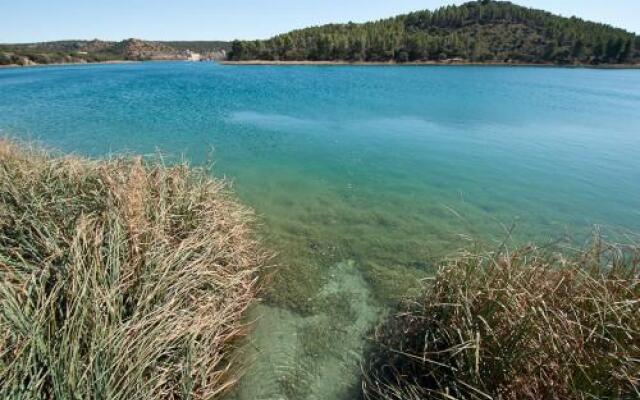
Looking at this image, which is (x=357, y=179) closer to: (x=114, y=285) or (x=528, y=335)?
(x=528, y=335)

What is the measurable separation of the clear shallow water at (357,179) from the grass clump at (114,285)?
1.02 m

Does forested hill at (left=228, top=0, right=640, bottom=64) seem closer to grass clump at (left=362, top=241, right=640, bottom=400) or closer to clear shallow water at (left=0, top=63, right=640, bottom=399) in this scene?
clear shallow water at (left=0, top=63, right=640, bottom=399)

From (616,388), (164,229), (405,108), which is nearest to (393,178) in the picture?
(164,229)

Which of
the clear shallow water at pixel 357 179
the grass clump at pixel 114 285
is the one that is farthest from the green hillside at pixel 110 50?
the grass clump at pixel 114 285

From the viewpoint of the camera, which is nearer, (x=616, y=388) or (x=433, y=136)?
(x=616, y=388)

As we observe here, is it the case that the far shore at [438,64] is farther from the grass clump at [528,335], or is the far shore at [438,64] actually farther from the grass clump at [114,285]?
the grass clump at [528,335]

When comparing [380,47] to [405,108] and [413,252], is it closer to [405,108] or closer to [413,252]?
[405,108]

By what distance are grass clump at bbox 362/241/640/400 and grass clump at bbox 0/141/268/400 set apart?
2039 mm

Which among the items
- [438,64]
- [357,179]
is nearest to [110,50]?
[438,64]

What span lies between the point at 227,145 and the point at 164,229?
11358mm

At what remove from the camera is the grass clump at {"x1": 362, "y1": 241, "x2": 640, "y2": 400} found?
9.45 feet

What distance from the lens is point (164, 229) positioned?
A: 4.74 meters

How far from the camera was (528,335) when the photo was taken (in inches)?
124

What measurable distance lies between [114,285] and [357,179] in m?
9.19
